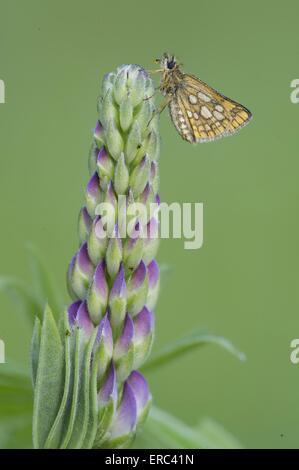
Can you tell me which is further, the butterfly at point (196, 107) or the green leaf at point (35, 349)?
the butterfly at point (196, 107)

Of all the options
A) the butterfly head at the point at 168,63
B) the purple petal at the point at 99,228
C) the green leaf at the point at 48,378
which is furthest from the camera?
the butterfly head at the point at 168,63

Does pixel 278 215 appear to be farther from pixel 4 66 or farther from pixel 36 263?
pixel 36 263

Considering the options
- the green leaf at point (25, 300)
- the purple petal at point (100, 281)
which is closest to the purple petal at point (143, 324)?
the purple petal at point (100, 281)

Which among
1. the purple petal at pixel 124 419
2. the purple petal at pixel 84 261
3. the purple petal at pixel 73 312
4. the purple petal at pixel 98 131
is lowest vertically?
the purple petal at pixel 124 419

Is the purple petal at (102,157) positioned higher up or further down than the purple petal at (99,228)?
higher up

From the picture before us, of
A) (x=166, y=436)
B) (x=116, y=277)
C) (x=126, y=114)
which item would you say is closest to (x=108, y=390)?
(x=116, y=277)

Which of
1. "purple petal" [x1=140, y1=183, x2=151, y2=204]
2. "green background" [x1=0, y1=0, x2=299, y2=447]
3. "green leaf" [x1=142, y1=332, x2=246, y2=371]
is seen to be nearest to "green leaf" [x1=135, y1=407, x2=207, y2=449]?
"green leaf" [x1=142, y1=332, x2=246, y2=371]

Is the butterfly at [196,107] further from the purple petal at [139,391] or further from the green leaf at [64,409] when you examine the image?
the green leaf at [64,409]

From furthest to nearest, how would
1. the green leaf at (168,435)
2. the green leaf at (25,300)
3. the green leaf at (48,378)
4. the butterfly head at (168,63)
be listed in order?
the butterfly head at (168,63) < the green leaf at (25,300) < the green leaf at (168,435) < the green leaf at (48,378)

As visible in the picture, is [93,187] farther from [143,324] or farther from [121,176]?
[143,324]
